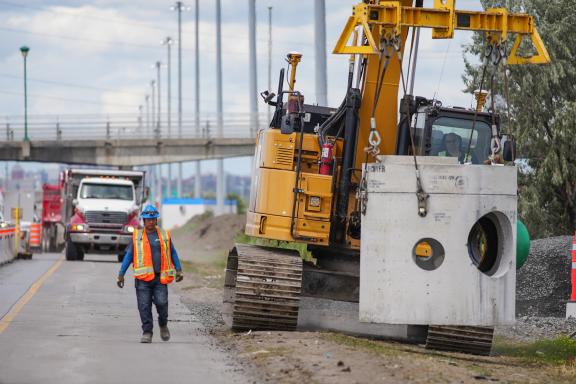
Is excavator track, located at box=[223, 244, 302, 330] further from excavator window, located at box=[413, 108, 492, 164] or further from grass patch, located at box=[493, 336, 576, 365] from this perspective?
grass patch, located at box=[493, 336, 576, 365]

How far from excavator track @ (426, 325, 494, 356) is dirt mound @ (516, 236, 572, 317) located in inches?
261

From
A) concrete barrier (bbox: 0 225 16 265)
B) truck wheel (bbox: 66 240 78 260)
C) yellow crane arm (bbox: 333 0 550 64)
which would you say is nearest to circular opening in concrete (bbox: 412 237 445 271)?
yellow crane arm (bbox: 333 0 550 64)

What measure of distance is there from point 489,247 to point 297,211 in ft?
9.66

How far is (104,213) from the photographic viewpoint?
41656 mm

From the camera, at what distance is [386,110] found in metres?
16.9

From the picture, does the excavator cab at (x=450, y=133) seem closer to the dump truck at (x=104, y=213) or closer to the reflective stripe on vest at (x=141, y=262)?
the reflective stripe on vest at (x=141, y=262)

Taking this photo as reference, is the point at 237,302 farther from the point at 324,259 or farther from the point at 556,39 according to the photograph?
the point at 556,39

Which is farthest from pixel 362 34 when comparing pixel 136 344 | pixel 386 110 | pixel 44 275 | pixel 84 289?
pixel 44 275

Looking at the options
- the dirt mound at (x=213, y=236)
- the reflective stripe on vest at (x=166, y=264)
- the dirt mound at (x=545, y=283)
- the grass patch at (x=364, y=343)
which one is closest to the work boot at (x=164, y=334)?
the reflective stripe on vest at (x=166, y=264)

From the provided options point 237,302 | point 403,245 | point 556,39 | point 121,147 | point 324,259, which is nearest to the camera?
point 403,245

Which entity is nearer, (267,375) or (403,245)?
(267,375)

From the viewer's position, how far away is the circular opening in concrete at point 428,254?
14.1 metres

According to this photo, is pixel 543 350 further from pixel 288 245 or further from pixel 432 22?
pixel 288 245

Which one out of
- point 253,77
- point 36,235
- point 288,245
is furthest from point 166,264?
point 253,77
